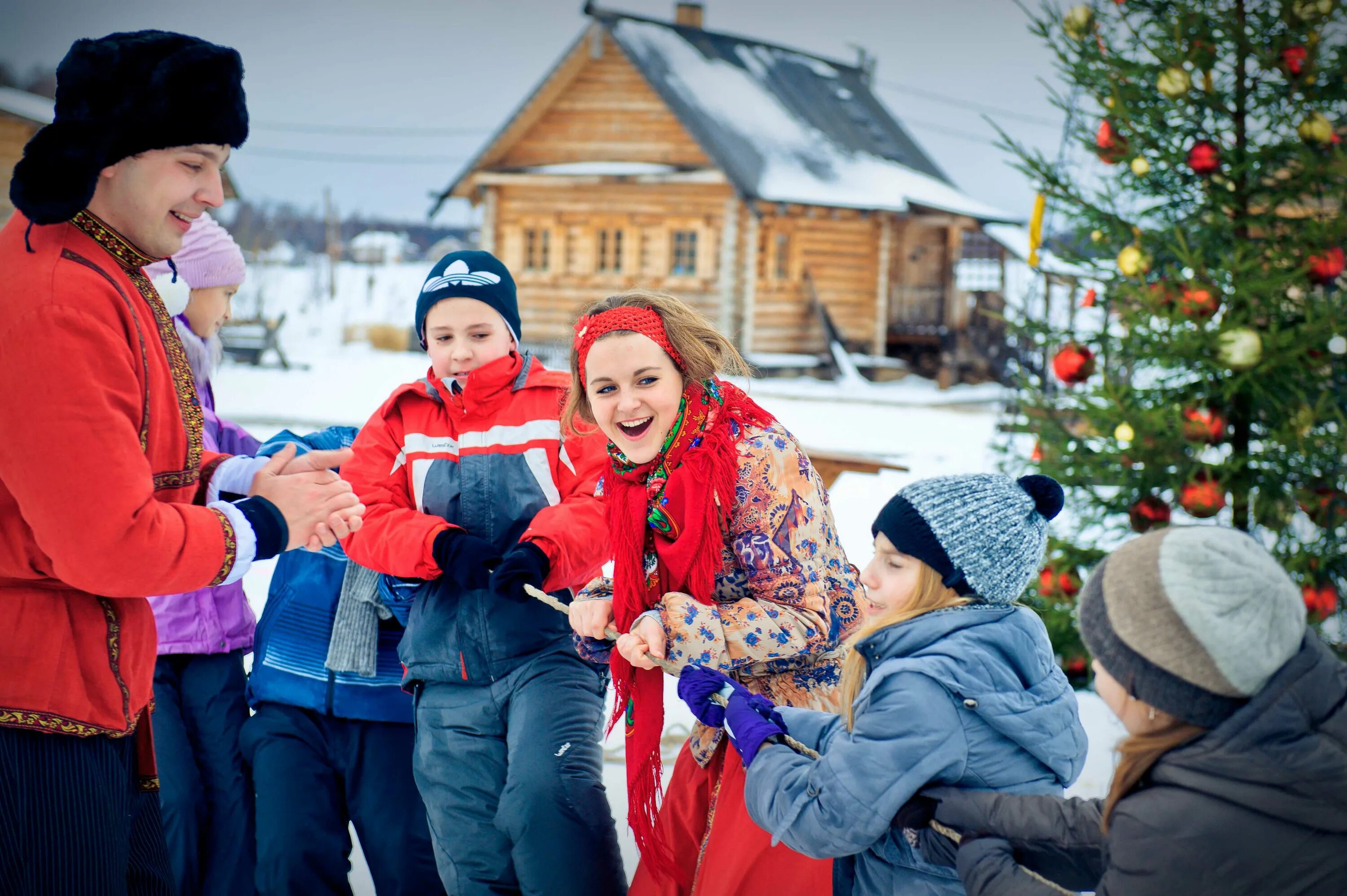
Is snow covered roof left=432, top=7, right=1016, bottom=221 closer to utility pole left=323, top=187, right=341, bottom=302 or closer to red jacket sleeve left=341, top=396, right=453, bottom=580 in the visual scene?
red jacket sleeve left=341, top=396, right=453, bottom=580

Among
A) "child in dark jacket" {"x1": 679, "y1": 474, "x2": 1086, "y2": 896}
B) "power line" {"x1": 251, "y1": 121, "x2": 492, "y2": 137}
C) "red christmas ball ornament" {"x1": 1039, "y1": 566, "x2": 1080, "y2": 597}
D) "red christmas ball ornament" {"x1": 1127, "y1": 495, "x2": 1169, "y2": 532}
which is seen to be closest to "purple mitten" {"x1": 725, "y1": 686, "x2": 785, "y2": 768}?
"child in dark jacket" {"x1": 679, "y1": 474, "x2": 1086, "y2": 896}

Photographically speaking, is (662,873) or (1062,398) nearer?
(662,873)

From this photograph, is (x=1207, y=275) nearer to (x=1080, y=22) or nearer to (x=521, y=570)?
(x=1080, y=22)

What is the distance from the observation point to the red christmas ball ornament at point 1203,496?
341 cm

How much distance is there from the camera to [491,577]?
6.66 ft

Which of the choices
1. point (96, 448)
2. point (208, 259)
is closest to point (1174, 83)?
point (208, 259)

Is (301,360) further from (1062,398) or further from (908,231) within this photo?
(1062,398)

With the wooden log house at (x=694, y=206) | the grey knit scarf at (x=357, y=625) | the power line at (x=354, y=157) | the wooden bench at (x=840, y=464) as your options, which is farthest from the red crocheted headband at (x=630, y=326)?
the power line at (x=354, y=157)

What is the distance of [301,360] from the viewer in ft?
62.4

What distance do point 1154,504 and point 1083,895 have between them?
2143 mm

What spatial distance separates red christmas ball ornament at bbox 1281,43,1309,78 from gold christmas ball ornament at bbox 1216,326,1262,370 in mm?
882

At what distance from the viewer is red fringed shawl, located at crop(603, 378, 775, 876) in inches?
71.6

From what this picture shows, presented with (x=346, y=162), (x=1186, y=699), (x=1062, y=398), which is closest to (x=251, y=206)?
(x=346, y=162)

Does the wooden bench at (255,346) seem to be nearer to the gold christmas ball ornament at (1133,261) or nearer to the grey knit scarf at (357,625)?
the grey knit scarf at (357,625)
